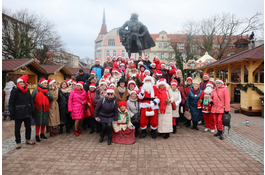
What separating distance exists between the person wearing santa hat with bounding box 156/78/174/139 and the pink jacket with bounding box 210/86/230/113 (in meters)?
1.55

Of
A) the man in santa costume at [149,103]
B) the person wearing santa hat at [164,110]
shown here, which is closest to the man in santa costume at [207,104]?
the person wearing santa hat at [164,110]

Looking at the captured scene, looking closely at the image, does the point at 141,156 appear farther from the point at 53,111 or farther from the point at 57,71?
the point at 57,71

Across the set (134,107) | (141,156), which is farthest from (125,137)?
(141,156)

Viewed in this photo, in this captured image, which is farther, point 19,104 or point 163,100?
point 163,100

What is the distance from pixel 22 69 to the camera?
14422 mm

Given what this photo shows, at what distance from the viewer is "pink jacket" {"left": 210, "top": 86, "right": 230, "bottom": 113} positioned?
5.54 m

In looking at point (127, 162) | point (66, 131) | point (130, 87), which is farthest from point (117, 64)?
point (127, 162)

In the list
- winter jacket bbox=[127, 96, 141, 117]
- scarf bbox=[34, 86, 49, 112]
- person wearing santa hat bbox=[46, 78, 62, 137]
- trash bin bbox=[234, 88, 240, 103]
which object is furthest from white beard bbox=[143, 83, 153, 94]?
trash bin bbox=[234, 88, 240, 103]

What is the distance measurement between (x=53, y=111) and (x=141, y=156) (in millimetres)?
3168

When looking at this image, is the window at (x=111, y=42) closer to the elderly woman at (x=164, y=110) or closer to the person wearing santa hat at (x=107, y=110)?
the elderly woman at (x=164, y=110)

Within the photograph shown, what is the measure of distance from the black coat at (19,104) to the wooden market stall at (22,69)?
8.64 m

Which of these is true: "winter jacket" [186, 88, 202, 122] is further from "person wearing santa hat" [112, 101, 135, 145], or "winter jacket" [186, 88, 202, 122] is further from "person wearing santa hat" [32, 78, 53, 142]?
"person wearing santa hat" [32, 78, 53, 142]

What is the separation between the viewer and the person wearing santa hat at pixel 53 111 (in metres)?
5.55

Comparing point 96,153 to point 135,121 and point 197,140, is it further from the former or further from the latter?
point 197,140
